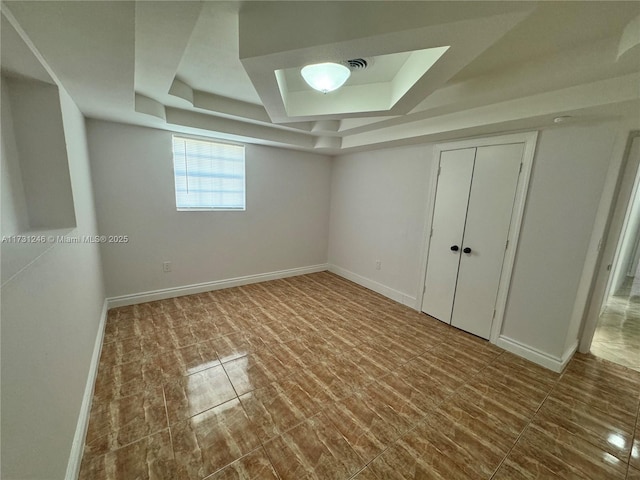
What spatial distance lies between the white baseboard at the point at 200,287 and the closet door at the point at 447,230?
2297 mm

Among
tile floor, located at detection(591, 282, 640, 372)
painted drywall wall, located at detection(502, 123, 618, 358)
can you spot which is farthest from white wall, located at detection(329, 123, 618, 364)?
tile floor, located at detection(591, 282, 640, 372)

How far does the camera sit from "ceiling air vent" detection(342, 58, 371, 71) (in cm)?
188

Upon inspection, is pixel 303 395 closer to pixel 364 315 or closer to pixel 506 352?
pixel 364 315

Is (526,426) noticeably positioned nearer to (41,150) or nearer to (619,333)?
(619,333)

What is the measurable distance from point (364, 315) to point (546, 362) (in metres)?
1.80

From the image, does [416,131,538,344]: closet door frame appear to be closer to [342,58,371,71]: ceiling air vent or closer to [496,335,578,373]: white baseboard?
[496,335,578,373]: white baseboard

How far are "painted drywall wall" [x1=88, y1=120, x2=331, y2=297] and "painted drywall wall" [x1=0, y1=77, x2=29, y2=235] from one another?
5.40 ft

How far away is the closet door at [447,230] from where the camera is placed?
2.88 m

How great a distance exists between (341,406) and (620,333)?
3.78 m

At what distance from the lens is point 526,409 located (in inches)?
74.0

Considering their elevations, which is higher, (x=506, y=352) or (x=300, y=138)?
(x=300, y=138)

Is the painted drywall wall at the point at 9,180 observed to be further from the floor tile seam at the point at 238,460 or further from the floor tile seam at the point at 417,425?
the floor tile seam at the point at 417,425

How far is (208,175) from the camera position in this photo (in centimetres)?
356

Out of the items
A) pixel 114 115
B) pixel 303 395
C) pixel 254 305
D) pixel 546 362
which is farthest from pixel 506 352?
pixel 114 115
